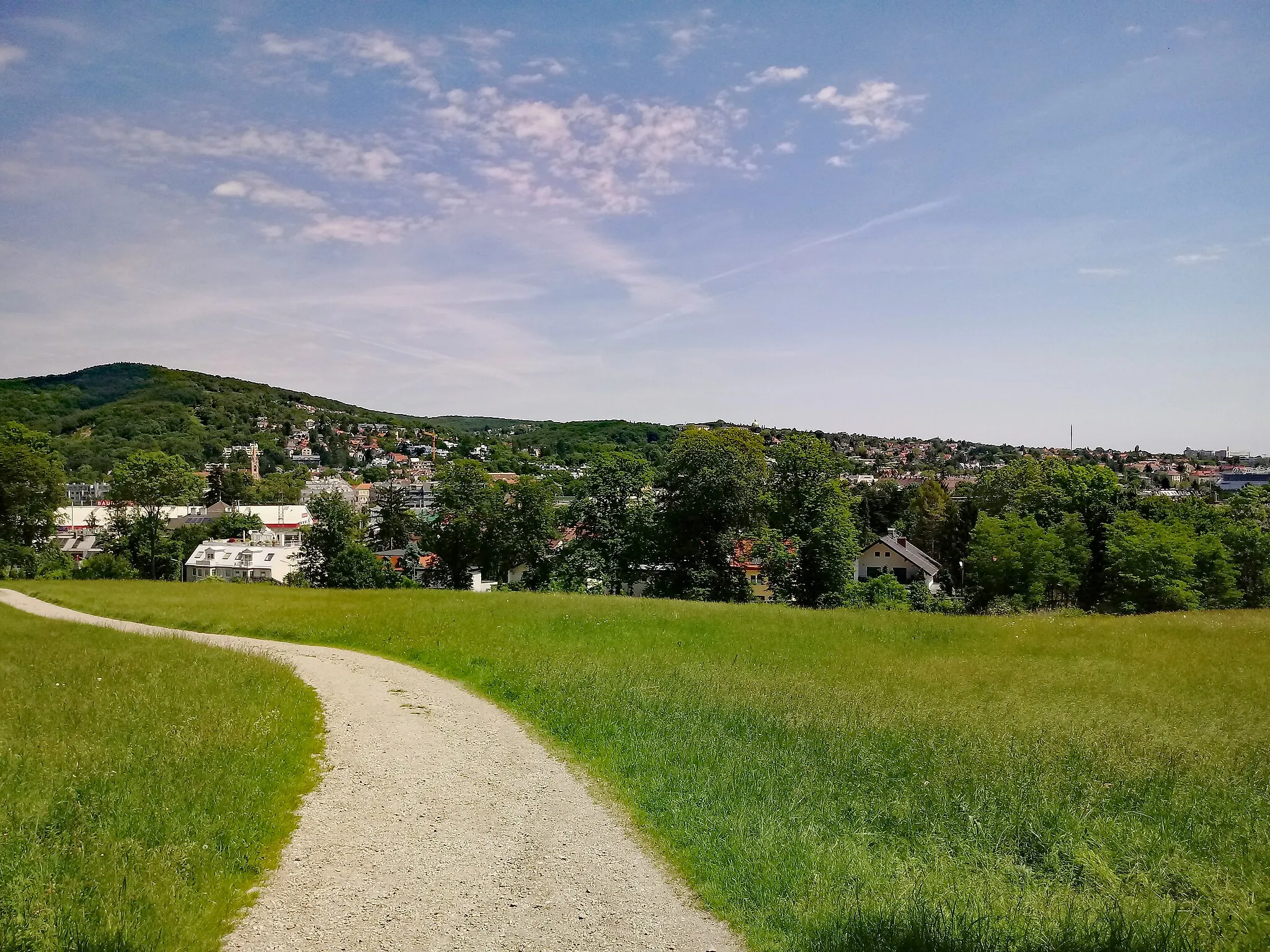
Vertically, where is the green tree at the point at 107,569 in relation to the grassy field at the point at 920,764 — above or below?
below

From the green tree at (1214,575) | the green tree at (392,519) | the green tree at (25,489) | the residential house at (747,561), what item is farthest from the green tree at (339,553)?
the green tree at (1214,575)

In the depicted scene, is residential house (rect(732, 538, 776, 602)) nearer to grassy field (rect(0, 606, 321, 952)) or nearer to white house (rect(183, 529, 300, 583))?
grassy field (rect(0, 606, 321, 952))

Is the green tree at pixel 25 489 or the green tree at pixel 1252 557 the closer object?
the green tree at pixel 1252 557

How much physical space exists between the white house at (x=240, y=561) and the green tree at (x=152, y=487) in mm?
11372

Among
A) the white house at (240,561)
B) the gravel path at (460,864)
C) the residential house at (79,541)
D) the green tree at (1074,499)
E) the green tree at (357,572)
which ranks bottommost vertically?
the residential house at (79,541)

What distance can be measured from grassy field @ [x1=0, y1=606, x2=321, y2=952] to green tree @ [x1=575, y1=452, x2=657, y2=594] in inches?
1150

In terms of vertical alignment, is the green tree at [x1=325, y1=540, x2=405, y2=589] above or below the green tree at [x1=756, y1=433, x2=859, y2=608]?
below

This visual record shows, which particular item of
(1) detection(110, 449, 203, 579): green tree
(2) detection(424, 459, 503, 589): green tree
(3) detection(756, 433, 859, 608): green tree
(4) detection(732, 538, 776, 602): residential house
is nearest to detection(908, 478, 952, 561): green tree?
(3) detection(756, 433, 859, 608): green tree

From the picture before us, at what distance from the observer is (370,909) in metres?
6.29

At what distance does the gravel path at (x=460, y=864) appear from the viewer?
19.5ft

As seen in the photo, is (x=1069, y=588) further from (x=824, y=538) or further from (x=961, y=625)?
(x=961, y=625)

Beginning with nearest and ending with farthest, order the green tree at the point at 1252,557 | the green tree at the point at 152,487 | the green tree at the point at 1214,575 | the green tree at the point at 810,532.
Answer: the green tree at the point at 810,532, the green tree at the point at 1214,575, the green tree at the point at 1252,557, the green tree at the point at 152,487

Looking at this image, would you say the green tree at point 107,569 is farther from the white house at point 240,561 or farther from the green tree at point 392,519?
the green tree at point 392,519

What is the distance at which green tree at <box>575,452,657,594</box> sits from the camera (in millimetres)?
43438
